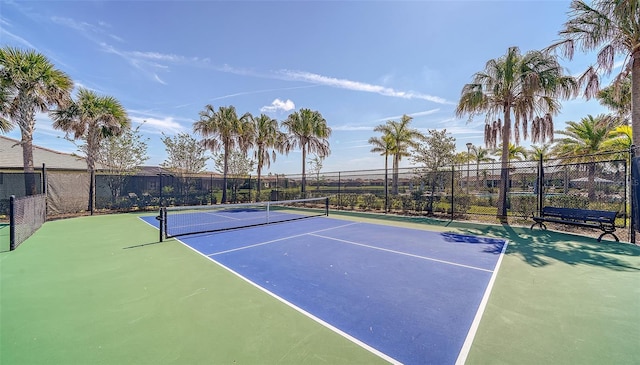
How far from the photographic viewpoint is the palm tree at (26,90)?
1168 cm

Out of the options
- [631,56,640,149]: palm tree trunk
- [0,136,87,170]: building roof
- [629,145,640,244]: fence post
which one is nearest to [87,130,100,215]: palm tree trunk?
[0,136,87,170]: building roof

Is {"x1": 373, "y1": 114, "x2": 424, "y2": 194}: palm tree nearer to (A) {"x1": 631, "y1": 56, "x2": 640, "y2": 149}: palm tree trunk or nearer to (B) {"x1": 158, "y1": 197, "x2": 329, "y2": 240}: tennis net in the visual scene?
(B) {"x1": 158, "y1": 197, "x2": 329, "y2": 240}: tennis net

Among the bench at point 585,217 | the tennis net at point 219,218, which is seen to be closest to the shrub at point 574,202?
the bench at point 585,217

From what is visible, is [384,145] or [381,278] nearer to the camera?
[381,278]

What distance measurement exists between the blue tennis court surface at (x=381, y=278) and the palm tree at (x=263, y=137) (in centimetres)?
1520

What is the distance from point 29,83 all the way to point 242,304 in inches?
635

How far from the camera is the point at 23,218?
838 centimetres

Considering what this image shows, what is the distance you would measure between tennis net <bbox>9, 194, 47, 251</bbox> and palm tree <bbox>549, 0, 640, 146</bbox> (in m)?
18.3

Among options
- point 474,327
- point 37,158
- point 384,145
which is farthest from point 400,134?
point 37,158

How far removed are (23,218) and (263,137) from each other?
16339 millimetres

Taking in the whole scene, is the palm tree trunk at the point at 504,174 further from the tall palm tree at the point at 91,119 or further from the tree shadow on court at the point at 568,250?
the tall palm tree at the point at 91,119

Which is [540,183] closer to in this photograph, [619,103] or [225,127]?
[619,103]

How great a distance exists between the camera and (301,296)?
412cm

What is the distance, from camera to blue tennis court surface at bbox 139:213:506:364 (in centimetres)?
305
